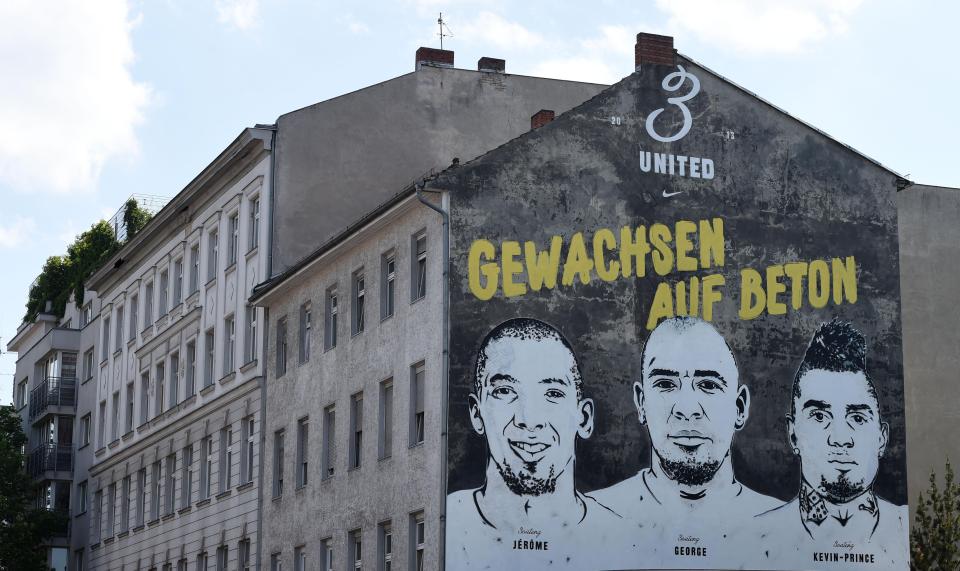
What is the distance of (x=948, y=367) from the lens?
171ft

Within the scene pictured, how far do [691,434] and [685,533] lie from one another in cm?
222

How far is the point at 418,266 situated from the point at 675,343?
20.1 feet

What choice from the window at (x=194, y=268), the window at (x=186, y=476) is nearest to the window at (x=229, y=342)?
the window at (x=194, y=268)

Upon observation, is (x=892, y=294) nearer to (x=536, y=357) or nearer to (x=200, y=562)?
(x=536, y=357)

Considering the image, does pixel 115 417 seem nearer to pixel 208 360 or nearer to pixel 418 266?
pixel 208 360

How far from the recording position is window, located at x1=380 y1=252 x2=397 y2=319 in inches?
1683

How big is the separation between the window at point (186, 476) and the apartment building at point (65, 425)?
1332cm

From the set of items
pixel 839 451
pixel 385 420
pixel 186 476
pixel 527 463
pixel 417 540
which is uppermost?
pixel 186 476

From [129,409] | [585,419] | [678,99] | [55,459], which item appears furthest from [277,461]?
[55,459]

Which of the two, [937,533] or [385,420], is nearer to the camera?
[385,420]

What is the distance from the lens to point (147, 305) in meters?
65.6

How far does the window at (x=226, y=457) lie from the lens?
54.1 metres

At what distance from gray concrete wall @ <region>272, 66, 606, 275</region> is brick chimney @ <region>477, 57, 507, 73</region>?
665 mm

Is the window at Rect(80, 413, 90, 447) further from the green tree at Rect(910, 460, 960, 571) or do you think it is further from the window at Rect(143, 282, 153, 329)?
the green tree at Rect(910, 460, 960, 571)
